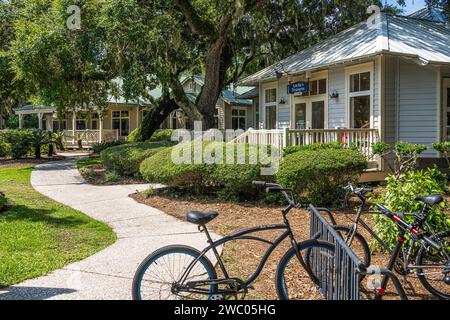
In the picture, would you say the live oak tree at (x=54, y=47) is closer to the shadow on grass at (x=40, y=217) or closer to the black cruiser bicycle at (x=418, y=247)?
the shadow on grass at (x=40, y=217)

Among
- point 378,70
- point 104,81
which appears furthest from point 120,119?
point 378,70

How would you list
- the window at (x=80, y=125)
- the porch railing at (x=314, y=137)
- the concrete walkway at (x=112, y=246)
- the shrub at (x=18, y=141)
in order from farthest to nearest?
the window at (x=80, y=125) < the shrub at (x=18, y=141) < the porch railing at (x=314, y=137) < the concrete walkway at (x=112, y=246)

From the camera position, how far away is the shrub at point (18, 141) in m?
20.8

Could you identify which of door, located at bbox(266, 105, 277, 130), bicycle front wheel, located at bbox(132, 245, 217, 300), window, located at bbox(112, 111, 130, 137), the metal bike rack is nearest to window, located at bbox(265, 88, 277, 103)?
door, located at bbox(266, 105, 277, 130)

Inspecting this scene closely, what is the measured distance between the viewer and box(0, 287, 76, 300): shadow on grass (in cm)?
427

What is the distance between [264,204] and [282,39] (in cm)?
1308

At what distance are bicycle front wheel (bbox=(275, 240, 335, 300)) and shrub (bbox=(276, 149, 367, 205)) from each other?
3943 mm

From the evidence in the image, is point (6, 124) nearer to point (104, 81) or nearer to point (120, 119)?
point (120, 119)

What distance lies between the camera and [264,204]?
9289mm

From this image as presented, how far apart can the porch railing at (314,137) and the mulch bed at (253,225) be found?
2273 mm

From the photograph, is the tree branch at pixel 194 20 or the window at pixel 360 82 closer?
the window at pixel 360 82

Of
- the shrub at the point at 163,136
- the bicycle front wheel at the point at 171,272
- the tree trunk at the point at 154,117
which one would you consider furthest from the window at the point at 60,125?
the bicycle front wheel at the point at 171,272

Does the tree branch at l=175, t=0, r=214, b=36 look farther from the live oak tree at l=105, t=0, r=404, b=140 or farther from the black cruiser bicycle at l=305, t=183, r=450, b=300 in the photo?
the black cruiser bicycle at l=305, t=183, r=450, b=300
